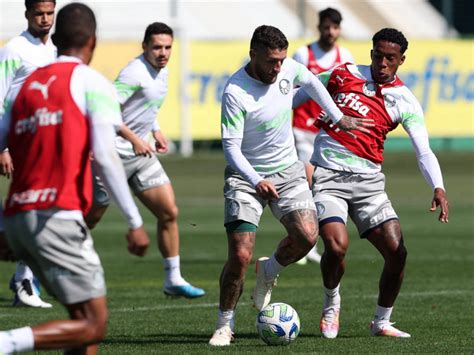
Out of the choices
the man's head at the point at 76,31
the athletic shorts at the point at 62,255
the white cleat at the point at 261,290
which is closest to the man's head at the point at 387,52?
the white cleat at the point at 261,290

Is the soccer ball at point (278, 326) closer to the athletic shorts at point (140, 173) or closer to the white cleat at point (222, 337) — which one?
the white cleat at point (222, 337)

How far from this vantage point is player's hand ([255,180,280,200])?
9.30 meters

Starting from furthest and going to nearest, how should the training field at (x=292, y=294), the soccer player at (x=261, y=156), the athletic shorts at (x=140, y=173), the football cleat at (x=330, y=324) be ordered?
the athletic shorts at (x=140, y=173) → the football cleat at (x=330, y=324) → the training field at (x=292, y=294) → the soccer player at (x=261, y=156)

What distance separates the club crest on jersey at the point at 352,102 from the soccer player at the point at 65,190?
12.1 ft

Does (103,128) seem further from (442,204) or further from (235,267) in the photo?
(442,204)

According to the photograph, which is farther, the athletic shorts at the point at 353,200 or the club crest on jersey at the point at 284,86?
the athletic shorts at the point at 353,200

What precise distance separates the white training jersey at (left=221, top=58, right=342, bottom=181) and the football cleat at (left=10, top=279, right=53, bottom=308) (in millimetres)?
3147

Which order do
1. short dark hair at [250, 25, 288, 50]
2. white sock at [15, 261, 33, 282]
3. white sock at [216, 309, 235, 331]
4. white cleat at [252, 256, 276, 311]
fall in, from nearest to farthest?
1. short dark hair at [250, 25, 288, 50]
2. white sock at [216, 309, 235, 331]
3. white cleat at [252, 256, 276, 311]
4. white sock at [15, 261, 33, 282]

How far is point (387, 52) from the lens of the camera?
1024cm

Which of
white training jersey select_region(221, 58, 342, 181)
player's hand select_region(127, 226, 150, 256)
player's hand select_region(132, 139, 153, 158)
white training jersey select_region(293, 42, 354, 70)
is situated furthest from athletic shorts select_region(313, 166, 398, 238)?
white training jersey select_region(293, 42, 354, 70)

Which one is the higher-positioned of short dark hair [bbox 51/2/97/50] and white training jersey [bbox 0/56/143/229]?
short dark hair [bbox 51/2/97/50]

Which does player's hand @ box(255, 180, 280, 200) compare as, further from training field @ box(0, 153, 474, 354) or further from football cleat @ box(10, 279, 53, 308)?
football cleat @ box(10, 279, 53, 308)

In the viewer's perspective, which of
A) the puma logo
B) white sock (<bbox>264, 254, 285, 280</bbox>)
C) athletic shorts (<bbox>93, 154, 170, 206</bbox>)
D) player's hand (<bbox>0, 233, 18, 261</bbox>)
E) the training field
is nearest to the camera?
the puma logo

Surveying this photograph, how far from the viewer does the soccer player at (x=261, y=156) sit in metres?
9.62
